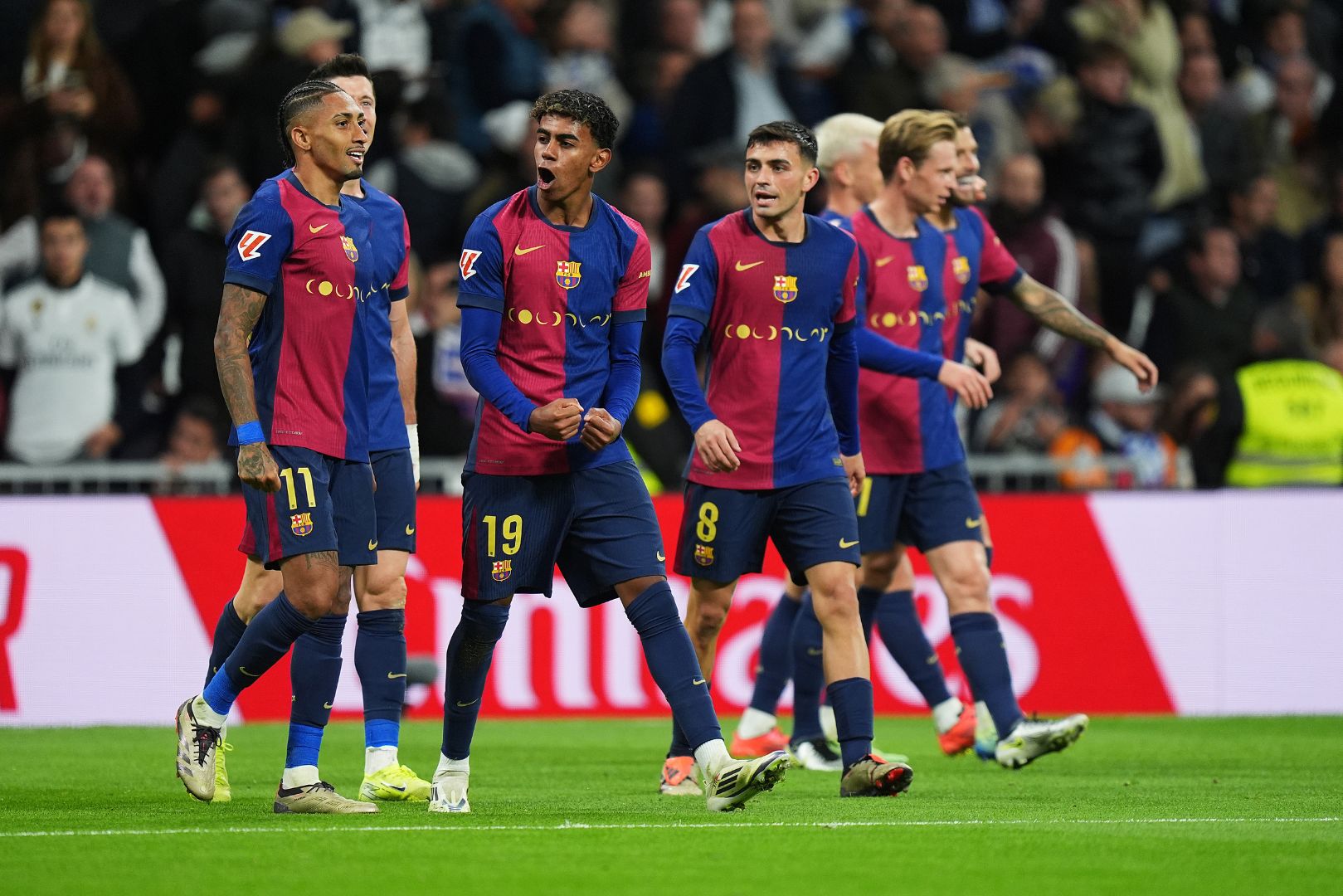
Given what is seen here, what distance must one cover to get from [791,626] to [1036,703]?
10.6 ft

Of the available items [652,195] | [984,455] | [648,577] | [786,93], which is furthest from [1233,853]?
[786,93]

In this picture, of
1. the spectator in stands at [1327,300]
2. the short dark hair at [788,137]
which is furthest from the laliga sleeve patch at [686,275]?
the spectator in stands at [1327,300]

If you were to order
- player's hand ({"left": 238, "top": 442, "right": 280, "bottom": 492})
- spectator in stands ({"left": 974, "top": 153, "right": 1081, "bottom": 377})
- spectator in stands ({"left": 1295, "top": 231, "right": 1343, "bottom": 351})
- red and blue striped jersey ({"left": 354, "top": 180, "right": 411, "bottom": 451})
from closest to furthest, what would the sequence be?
player's hand ({"left": 238, "top": 442, "right": 280, "bottom": 492}) → red and blue striped jersey ({"left": 354, "top": 180, "right": 411, "bottom": 451}) → spectator in stands ({"left": 974, "top": 153, "right": 1081, "bottom": 377}) → spectator in stands ({"left": 1295, "top": 231, "right": 1343, "bottom": 351})

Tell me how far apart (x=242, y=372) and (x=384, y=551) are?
4.28 ft

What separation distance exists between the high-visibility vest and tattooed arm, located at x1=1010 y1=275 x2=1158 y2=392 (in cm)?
427

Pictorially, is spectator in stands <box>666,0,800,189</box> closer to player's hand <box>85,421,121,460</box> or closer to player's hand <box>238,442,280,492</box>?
player's hand <box>85,421,121,460</box>

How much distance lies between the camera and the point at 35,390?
13.6 meters

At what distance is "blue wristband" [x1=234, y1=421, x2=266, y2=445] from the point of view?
7.14 meters

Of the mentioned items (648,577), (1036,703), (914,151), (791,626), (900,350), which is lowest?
(1036,703)

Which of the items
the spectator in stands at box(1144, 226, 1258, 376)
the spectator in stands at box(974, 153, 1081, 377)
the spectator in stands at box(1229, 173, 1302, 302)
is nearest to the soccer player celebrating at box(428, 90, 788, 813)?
the spectator in stands at box(974, 153, 1081, 377)

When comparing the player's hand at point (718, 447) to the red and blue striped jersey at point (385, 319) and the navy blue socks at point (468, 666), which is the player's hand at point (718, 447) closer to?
the navy blue socks at point (468, 666)

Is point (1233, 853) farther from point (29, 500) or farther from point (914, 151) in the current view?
point (29, 500)

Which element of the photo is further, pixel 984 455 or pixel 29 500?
pixel 984 455

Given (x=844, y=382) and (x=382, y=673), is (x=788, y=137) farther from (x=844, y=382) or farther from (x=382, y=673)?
(x=382, y=673)
